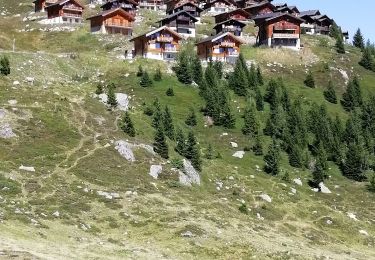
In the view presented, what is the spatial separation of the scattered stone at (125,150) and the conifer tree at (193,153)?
8.90 m

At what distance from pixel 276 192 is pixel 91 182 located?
27524mm

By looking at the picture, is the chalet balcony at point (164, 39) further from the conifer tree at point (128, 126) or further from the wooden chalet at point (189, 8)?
the conifer tree at point (128, 126)

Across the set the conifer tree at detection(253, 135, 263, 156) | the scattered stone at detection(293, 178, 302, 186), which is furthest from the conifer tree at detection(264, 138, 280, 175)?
the conifer tree at detection(253, 135, 263, 156)

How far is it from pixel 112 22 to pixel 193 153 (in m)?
79.8

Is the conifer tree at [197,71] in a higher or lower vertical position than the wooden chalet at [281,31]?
lower

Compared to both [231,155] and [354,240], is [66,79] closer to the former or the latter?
[231,155]

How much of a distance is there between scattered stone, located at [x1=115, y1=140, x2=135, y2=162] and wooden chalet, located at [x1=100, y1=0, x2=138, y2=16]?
9849cm

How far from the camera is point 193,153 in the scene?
267 ft

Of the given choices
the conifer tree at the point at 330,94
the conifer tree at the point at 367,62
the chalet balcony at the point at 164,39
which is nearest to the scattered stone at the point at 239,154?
the conifer tree at the point at 330,94

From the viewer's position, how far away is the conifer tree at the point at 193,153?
79.9 metres

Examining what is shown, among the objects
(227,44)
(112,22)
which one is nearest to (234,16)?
(227,44)

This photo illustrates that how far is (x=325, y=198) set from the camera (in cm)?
8250

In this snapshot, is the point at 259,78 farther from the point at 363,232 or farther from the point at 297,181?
the point at 363,232

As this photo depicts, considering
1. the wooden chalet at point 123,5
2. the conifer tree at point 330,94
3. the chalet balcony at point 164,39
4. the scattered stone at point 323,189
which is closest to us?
the scattered stone at point 323,189
